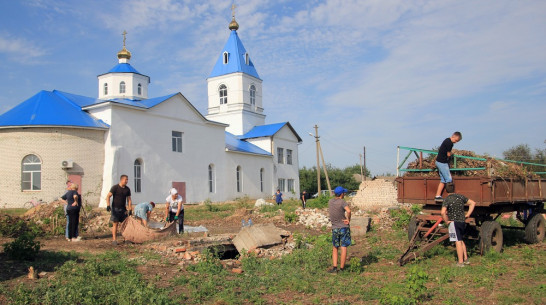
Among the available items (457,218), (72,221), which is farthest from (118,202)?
(457,218)

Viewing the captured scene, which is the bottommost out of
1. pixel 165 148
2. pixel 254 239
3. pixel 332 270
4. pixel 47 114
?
pixel 332 270

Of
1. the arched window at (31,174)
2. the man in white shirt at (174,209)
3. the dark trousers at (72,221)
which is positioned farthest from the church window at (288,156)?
the dark trousers at (72,221)

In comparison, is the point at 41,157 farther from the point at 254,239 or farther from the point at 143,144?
the point at 254,239

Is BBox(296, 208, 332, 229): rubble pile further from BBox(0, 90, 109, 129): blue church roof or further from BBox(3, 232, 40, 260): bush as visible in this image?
BBox(0, 90, 109, 129): blue church roof

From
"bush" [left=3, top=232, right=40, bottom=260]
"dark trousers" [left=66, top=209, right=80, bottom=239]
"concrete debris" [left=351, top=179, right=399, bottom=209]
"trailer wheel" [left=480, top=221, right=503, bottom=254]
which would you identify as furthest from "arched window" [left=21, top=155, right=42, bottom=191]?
"trailer wheel" [left=480, top=221, right=503, bottom=254]

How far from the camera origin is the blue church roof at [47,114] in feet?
73.7

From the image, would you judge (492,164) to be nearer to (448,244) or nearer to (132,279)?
(448,244)

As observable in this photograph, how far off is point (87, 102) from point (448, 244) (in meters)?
24.2

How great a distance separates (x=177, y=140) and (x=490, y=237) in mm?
22514

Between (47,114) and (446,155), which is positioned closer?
(446,155)

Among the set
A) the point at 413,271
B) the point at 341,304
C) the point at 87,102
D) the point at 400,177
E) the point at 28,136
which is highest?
the point at 87,102

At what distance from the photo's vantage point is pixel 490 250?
8.76 metres

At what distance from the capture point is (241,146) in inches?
1423

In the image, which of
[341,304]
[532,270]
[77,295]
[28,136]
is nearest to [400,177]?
[532,270]
